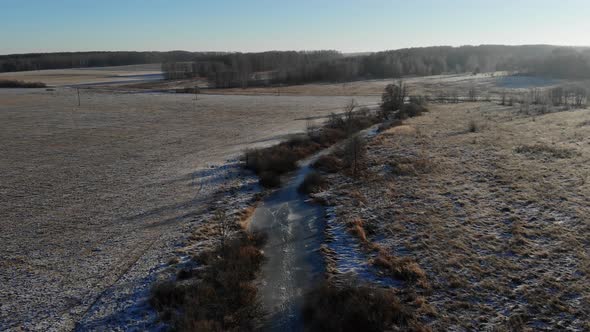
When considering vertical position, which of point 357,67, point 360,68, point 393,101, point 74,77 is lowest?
point 393,101

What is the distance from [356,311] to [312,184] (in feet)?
47.1

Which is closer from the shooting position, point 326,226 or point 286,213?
point 326,226

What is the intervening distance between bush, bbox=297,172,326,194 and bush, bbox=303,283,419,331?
12284mm

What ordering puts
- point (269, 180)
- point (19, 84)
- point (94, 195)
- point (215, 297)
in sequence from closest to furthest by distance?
point (215, 297) < point (94, 195) < point (269, 180) < point (19, 84)

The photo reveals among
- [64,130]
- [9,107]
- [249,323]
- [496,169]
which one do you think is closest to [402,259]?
[249,323]

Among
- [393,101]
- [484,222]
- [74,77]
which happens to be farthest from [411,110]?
[74,77]

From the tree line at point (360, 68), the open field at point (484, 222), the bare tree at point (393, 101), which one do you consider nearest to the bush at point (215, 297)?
the open field at point (484, 222)

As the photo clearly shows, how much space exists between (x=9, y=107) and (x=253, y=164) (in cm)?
6029

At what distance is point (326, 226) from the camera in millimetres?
20953

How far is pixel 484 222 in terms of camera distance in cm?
2008

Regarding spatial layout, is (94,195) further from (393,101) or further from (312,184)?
(393,101)

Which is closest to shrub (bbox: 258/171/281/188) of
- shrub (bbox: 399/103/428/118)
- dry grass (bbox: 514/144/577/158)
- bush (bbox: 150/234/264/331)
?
bush (bbox: 150/234/264/331)

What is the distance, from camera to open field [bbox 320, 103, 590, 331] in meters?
13.4

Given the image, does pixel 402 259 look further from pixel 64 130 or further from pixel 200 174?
pixel 64 130
